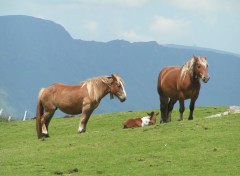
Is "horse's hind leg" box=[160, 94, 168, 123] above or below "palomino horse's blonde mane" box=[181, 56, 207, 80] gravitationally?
below

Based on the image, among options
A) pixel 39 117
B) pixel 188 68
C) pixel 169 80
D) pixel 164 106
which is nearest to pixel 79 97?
pixel 39 117

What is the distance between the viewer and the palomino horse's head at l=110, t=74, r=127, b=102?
2083 centimetres

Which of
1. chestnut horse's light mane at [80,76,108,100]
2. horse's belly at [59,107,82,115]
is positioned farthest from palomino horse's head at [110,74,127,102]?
horse's belly at [59,107,82,115]

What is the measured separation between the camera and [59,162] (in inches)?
600

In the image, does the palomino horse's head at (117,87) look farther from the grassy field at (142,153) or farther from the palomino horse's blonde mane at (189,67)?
the palomino horse's blonde mane at (189,67)

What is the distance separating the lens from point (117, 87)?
2086 cm

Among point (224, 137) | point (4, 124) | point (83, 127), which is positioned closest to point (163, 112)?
point (83, 127)

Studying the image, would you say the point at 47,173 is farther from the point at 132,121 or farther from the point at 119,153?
the point at 132,121

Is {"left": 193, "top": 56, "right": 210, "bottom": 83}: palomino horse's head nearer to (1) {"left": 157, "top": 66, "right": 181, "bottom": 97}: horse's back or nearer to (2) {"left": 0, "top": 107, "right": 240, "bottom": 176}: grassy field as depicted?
(1) {"left": 157, "top": 66, "right": 181, "bottom": 97}: horse's back

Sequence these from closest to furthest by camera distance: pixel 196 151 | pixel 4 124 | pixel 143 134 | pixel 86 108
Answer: pixel 196 151 < pixel 143 134 < pixel 86 108 < pixel 4 124

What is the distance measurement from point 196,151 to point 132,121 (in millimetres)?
8040

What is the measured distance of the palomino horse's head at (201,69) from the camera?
20273mm

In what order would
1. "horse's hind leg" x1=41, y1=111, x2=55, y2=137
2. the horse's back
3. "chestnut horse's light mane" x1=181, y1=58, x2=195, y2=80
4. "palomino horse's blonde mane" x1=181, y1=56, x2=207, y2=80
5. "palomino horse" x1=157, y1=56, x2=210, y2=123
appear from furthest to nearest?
the horse's back → "horse's hind leg" x1=41, y1=111, x2=55, y2=137 → "chestnut horse's light mane" x1=181, y1=58, x2=195, y2=80 → "palomino horse's blonde mane" x1=181, y1=56, x2=207, y2=80 → "palomino horse" x1=157, y1=56, x2=210, y2=123

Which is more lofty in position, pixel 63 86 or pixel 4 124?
pixel 63 86
